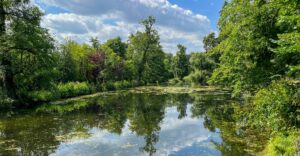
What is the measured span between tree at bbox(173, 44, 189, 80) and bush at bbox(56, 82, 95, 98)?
3873cm

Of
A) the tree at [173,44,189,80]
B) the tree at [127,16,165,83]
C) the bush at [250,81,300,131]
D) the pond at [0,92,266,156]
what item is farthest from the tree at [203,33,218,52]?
the bush at [250,81,300,131]

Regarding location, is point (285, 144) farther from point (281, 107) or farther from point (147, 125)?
point (147, 125)

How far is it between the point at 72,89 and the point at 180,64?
4462 centimetres

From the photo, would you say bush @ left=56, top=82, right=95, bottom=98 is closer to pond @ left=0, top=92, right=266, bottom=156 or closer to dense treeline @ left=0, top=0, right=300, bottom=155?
dense treeline @ left=0, top=0, right=300, bottom=155

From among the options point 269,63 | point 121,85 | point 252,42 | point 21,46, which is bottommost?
point 121,85

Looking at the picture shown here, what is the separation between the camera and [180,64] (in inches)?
2657

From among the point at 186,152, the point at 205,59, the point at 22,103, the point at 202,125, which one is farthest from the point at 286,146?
the point at 205,59

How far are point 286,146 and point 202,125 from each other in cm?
684

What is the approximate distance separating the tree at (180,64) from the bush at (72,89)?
1525 inches

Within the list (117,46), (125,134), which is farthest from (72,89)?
(117,46)

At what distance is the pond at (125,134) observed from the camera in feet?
29.3

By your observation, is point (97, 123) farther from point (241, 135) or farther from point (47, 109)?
point (241, 135)

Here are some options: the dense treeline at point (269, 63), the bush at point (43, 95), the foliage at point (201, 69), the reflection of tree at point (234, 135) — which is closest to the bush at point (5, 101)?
the bush at point (43, 95)

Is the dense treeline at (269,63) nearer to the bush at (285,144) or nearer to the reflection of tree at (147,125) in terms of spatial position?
the bush at (285,144)
